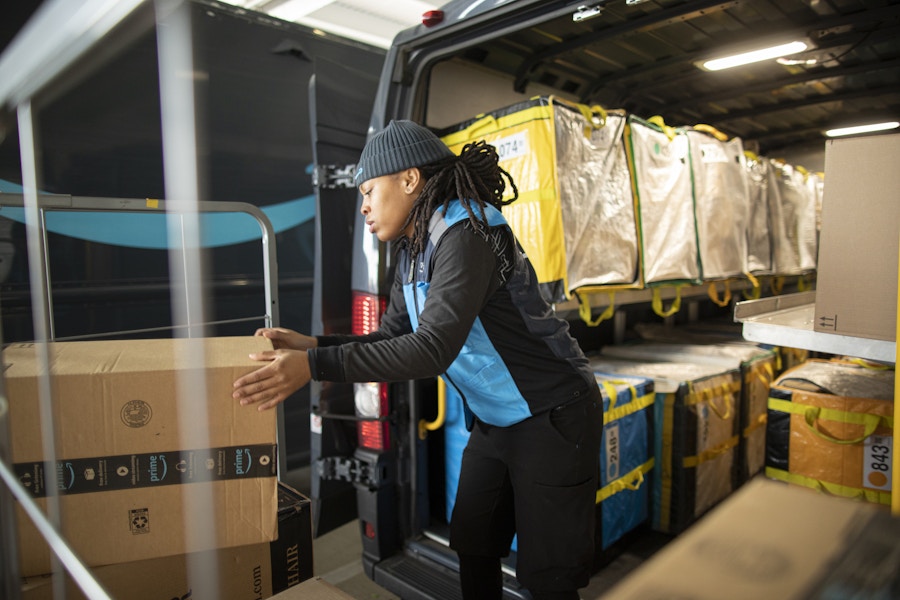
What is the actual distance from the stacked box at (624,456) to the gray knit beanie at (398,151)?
1.54 metres

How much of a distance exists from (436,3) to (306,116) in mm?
2122

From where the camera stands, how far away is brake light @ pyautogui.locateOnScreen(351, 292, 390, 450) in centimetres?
265

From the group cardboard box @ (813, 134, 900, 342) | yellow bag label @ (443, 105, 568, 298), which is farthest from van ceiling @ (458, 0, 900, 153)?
cardboard box @ (813, 134, 900, 342)

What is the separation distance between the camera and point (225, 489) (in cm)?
132

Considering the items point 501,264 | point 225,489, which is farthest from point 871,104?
point 225,489

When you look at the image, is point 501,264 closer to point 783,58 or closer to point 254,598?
point 254,598

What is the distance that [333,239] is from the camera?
2805 millimetres

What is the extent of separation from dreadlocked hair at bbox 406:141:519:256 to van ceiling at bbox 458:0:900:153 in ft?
2.70

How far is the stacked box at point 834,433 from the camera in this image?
7.47 feet

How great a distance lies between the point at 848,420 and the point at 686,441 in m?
0.90

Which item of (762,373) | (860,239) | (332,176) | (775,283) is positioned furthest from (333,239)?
(775,283)

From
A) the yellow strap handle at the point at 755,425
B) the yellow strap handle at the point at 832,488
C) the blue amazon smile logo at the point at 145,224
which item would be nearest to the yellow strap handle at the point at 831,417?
the yellow strap handle at the point at 832,488

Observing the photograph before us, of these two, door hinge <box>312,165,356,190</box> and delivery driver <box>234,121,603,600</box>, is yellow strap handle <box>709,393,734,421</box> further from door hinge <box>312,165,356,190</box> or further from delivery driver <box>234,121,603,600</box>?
door hinge <box>312,165,356,190</box>

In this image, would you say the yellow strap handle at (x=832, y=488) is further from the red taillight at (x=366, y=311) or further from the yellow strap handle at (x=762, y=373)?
the red taillight at (x=366, y=311)
